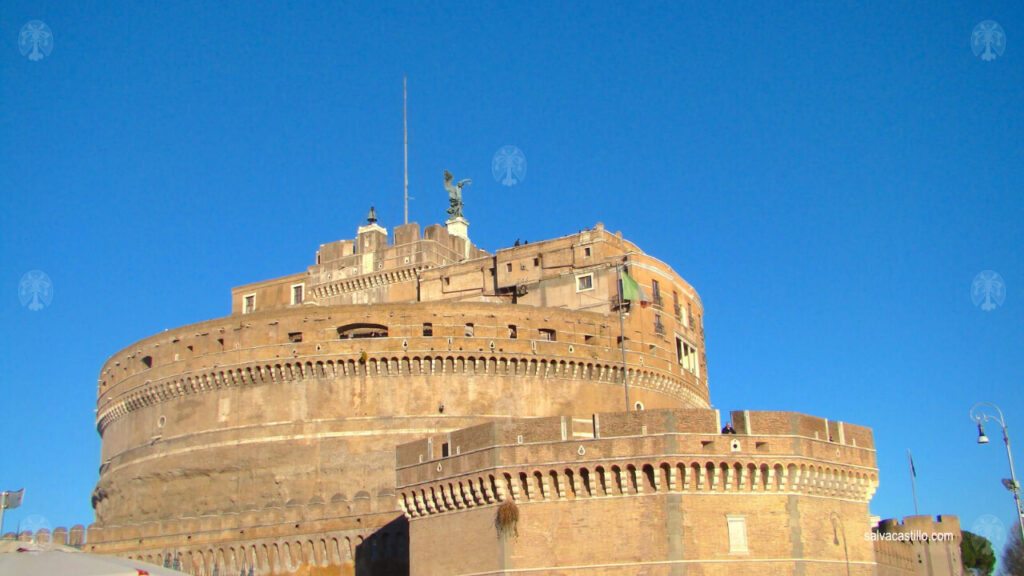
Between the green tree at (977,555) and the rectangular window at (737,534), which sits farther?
the green tree at (977,555)

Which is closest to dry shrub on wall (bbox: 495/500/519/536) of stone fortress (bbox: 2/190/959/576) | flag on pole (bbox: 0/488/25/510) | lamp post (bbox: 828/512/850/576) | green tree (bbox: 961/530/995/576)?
stone fortress (bbox: 2/190/959/576)

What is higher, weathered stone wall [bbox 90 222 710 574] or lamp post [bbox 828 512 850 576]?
weathered stone wall [bbox 90 222 710 574]

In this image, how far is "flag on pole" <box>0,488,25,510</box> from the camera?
26.8 metres

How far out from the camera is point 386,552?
46531 millimetres

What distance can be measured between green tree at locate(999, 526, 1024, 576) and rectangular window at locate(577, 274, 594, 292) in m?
38.1

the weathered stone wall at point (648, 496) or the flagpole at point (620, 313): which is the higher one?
the flagpole at point (620, 313)

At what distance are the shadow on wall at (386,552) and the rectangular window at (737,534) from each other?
1751 centimetres

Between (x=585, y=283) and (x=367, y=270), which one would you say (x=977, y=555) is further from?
(x=367, y=270)

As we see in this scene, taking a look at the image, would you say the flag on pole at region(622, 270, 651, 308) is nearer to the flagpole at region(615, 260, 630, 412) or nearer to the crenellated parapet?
the flagpole at region(615, 260, 630, 412)

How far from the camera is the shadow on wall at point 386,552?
151 ft

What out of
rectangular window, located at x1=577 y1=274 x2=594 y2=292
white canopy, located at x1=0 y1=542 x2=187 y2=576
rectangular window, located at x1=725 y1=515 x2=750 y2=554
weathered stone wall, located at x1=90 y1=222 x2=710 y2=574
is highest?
rectangular window, located at x1=577 y1=274 x2=594 y2=292

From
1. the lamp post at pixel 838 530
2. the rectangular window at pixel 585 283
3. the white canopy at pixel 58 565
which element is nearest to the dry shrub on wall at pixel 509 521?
the lamp post at pixel 838 530

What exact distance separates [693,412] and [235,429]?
3051 centimetres

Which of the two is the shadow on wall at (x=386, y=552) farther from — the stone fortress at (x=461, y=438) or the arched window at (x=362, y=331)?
the arched window at (x=362, y=331)
